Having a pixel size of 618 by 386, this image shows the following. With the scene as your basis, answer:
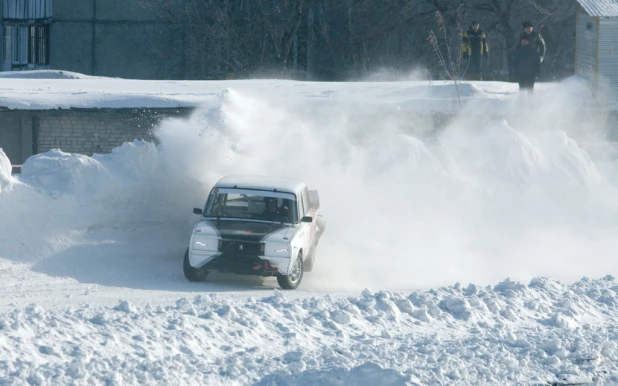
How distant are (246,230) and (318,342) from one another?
3555 millimetres

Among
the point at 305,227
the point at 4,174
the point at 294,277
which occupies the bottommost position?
the point at 294,277

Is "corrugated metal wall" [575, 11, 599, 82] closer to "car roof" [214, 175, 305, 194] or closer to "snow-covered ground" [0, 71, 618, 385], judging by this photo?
"snow-covered ground" [0, 71, 618, 385]

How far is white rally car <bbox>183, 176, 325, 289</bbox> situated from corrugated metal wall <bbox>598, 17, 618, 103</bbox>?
13.2 meters

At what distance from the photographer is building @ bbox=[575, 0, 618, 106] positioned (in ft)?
84.1

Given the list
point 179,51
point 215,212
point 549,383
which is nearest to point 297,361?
point 549,383

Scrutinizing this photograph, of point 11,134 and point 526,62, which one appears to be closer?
point 526,62

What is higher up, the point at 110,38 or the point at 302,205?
the point at 110,38

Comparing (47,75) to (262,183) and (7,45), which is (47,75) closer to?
(7,45)

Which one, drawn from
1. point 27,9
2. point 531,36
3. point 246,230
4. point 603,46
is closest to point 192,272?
point 246,230

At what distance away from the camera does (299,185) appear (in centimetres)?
1529

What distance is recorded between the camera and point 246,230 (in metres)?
14.1

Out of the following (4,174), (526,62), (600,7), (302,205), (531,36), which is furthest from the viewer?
(600,7)

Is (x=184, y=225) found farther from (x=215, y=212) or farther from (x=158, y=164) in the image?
(x=215, y=212)

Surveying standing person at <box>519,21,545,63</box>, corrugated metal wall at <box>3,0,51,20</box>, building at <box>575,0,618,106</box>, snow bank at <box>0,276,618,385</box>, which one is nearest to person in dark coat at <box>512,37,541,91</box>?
standing person at <box>519,21,545,63</box>
